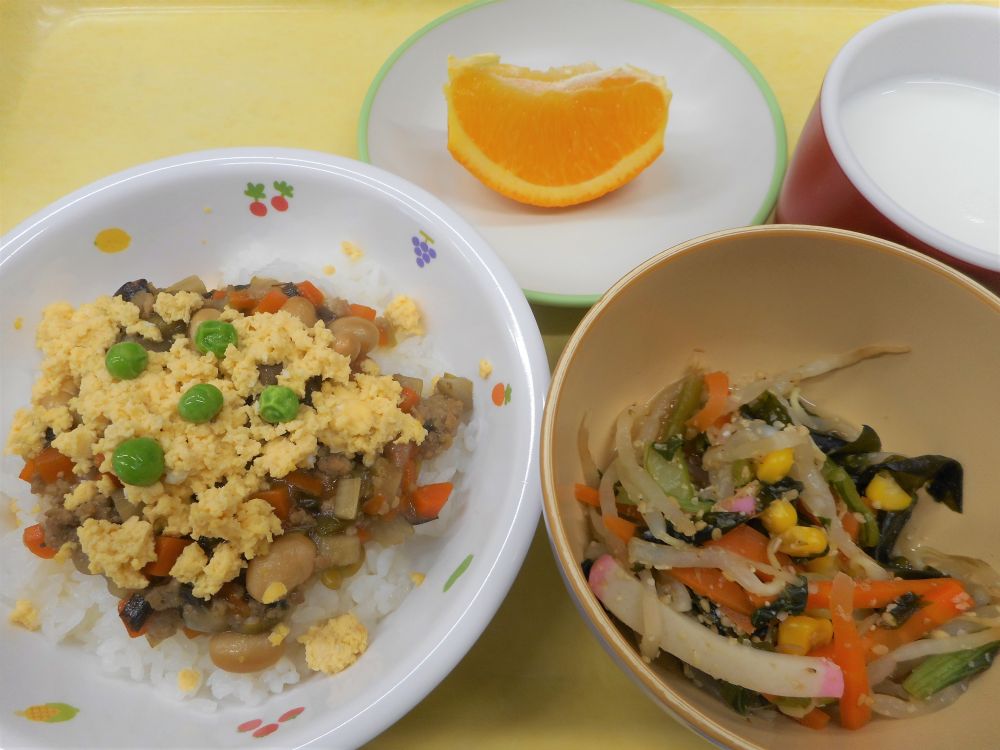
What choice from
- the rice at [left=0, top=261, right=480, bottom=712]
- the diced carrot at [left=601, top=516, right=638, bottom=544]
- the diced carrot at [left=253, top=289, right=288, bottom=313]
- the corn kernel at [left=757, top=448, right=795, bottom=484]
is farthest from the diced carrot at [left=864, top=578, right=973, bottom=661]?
the diced carrot at [left=253, top=289, right=288, bottom=313]

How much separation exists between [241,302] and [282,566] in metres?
0.55

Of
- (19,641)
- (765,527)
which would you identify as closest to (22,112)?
(19,641)

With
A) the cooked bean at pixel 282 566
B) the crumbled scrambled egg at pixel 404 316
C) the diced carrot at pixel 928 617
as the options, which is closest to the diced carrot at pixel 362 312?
the crumbled scrambled egg at pixel 404 316

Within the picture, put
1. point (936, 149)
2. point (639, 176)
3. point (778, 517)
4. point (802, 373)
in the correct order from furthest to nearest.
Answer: point (639, 176), point (936, 149), point (802, 373), point (778, 517)

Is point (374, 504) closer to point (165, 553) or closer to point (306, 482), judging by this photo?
point (306, 482)

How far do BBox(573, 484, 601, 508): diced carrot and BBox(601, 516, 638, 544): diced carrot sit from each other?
0.12 feet

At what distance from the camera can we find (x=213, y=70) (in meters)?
1.99

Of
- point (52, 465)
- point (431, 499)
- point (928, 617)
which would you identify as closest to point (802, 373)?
point (928, 617)

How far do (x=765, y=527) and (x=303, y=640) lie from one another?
81 cm

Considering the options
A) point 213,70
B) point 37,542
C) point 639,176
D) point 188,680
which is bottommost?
point 188,680

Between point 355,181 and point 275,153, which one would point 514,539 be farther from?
point 275,153

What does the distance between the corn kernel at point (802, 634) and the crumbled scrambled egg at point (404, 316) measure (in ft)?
2.97

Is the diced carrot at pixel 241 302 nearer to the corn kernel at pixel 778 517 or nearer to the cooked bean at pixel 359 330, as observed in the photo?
the cooked bean at pixel 359 330

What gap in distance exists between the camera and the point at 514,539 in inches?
42.4
